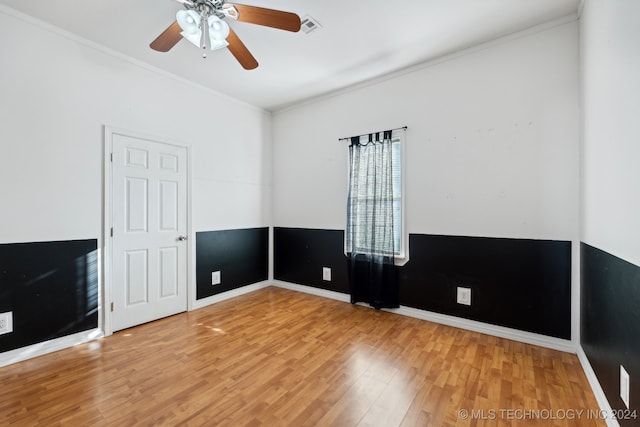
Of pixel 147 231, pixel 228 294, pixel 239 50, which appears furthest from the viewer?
pixel 228 294

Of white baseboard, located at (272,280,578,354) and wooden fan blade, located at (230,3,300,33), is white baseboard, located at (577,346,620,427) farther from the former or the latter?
wooden fan blade, located at (230,3,300,33)

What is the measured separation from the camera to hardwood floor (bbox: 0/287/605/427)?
1.65 meters

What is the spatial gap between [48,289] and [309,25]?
324cm

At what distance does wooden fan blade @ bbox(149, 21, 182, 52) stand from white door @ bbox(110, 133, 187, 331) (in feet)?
3.74

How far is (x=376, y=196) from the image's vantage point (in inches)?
134

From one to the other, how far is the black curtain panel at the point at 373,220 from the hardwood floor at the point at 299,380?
0.59m

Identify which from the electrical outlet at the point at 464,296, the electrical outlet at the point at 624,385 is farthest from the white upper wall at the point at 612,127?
the electrical outlet at the point at 464,296

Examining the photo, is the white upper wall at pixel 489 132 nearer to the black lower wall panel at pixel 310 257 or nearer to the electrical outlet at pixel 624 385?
the black lower wall panel at pixel 310 257

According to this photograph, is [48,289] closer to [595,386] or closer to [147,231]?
[147,231]

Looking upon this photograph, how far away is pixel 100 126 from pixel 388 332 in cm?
352

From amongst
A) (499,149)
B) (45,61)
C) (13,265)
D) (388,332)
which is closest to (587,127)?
(499,149)

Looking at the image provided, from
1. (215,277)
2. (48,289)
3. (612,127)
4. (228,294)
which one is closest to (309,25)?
(612,127)

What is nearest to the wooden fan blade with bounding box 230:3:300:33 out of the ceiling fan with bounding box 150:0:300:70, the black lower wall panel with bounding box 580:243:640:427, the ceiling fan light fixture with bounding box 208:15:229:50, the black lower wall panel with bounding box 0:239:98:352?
the ceiling fan with bounding box 150:0:300:70

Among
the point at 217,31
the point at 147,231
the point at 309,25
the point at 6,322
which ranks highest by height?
the point at 309,25
